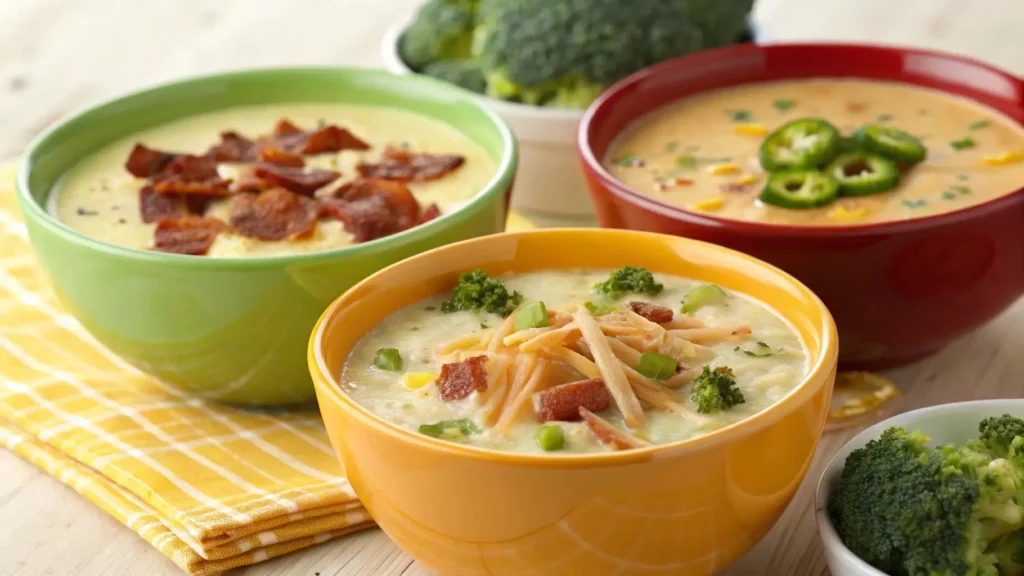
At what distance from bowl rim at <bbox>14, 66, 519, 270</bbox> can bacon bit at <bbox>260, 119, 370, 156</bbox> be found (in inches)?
10.4

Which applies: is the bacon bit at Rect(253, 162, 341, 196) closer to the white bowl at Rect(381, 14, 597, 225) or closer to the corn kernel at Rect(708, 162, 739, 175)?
the white bowl at Rect(381, 14, 597, 225)

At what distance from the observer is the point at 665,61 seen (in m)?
3.39

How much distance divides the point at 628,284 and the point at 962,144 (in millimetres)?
1050

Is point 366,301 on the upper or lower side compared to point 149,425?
upper

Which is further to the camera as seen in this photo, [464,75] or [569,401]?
[464,75]

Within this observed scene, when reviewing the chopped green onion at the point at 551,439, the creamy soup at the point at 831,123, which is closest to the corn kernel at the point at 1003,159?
the creamy soup at the point at 831,123

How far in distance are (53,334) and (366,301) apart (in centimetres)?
112

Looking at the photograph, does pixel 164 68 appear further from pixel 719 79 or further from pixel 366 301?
pixel 366 301

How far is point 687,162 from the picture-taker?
299 cm

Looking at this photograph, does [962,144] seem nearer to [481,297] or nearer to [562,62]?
[562,62]

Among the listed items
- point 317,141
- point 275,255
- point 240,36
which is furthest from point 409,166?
point 240,36

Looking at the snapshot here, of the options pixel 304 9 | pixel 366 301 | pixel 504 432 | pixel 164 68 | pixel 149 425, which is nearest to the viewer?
pixel 504 432

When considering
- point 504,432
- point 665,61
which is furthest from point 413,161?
point 504,432

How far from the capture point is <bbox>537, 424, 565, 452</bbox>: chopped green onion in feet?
6.17
